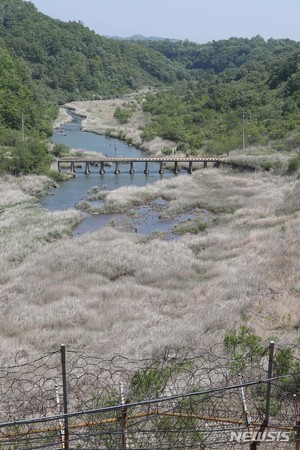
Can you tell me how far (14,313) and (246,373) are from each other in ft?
28.0

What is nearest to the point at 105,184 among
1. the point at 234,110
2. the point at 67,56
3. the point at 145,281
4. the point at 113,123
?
the point at 145,281

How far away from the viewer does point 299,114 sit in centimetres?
5847

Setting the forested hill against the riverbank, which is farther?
the forested hill

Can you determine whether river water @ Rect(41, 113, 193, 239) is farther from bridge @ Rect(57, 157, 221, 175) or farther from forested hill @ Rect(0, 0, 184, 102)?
forested hill @ Rect(0, 0, 184, 102)

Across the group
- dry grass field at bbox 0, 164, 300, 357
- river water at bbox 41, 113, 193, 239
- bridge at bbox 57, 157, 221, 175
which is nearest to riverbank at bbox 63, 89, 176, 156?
river water at bbox 41, 113, 193, 239

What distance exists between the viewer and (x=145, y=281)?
20.0 metres

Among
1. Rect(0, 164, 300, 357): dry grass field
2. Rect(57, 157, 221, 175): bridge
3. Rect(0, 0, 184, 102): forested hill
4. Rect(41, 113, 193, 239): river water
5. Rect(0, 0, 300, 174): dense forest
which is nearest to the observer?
Rect(0, 164, 300, 357): dry grass field

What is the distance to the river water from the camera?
32031 millimetres

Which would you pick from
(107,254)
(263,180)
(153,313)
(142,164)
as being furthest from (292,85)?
(153,313)
